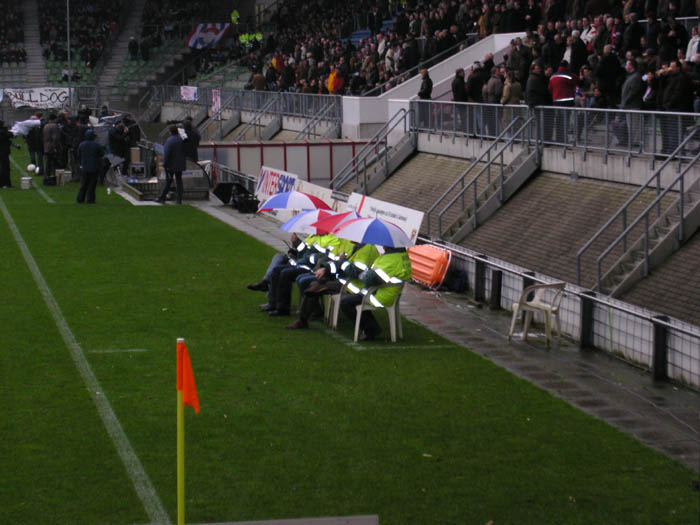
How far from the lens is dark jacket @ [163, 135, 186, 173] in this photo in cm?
2609

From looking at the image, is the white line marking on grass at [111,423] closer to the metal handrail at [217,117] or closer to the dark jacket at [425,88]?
the dark jacket at [425,88]

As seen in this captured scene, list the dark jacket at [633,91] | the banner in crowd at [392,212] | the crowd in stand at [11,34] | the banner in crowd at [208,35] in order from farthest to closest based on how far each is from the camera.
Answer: the crowd in stand at [11,34]
the banner in crowd at [208,35]
the dark jacket at [633,91]
the banner in crowd at [392,212]

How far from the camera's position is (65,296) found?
15.7m

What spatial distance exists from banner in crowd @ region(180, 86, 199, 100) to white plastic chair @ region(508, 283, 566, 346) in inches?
1587

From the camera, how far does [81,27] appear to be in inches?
2766

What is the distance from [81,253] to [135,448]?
431 inches

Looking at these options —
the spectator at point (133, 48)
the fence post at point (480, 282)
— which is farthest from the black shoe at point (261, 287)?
the spectator at point (133, 48)

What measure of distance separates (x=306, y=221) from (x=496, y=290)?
9.32 feet

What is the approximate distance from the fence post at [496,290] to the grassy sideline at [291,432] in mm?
1621

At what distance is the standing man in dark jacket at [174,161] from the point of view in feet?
85.7

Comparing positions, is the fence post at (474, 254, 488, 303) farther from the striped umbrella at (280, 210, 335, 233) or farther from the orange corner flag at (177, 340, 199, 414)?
the orange corner flag at (177, 340, 199, 414)

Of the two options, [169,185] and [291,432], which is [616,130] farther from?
[169,185]

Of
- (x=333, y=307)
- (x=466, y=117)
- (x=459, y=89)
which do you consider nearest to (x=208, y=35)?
(x=459, y=89)

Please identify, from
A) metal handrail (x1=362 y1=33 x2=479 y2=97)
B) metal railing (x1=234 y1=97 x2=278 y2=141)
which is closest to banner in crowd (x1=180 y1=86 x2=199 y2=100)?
metal railing (x1=234 y1=97 x2=278 y2=141)
